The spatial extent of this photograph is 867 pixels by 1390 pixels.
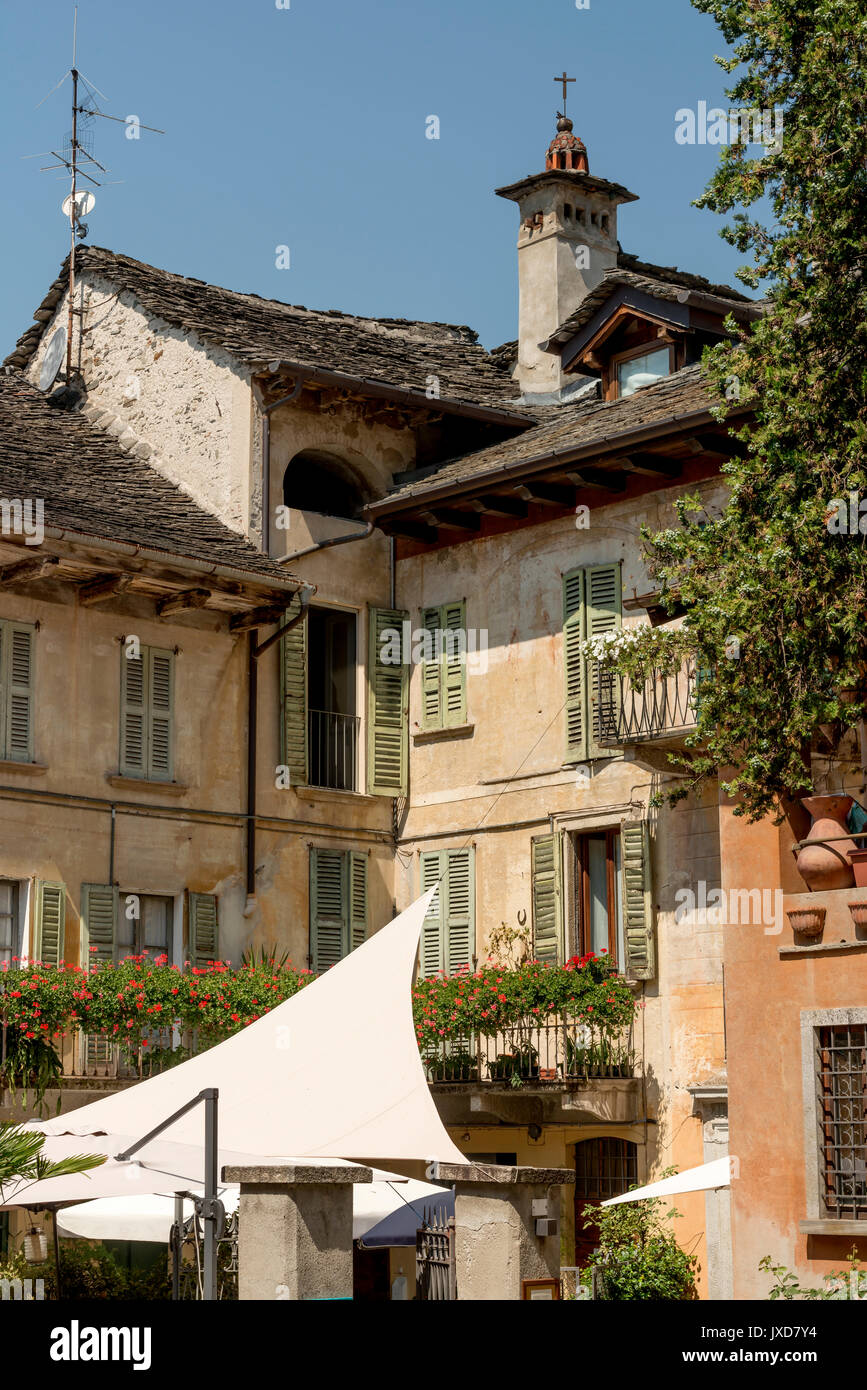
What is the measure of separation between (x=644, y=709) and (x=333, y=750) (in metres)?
4.65

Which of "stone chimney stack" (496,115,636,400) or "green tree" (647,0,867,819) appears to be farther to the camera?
"stone chimney stack" (496,115,636,400)

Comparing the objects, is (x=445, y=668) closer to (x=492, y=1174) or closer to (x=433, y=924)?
(x=433, y=924)

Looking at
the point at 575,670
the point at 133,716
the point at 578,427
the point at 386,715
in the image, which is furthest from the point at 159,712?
the point at 578,427

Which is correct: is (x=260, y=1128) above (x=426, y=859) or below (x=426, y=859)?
below

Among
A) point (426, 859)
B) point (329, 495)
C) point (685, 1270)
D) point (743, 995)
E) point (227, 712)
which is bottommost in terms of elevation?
point (685, 1270)

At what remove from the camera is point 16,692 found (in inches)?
747

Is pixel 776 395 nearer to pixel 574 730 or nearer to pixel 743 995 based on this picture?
pixel 743 995

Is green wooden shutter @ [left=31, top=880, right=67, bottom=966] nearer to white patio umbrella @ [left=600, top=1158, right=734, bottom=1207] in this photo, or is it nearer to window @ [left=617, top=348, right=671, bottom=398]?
white patio umbrella @ [left=600, top=1158, right=734, bottom=1207]

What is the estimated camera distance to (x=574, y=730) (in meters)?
20.0

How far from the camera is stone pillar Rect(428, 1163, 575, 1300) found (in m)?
10.5

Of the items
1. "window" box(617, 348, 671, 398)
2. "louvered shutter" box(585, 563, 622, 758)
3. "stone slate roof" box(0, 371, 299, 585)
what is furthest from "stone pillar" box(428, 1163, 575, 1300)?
"window" box(617, 348, 671, 398)

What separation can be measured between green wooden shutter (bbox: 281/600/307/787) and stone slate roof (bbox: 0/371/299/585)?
79 centimetres

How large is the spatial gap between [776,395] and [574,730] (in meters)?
6.67
